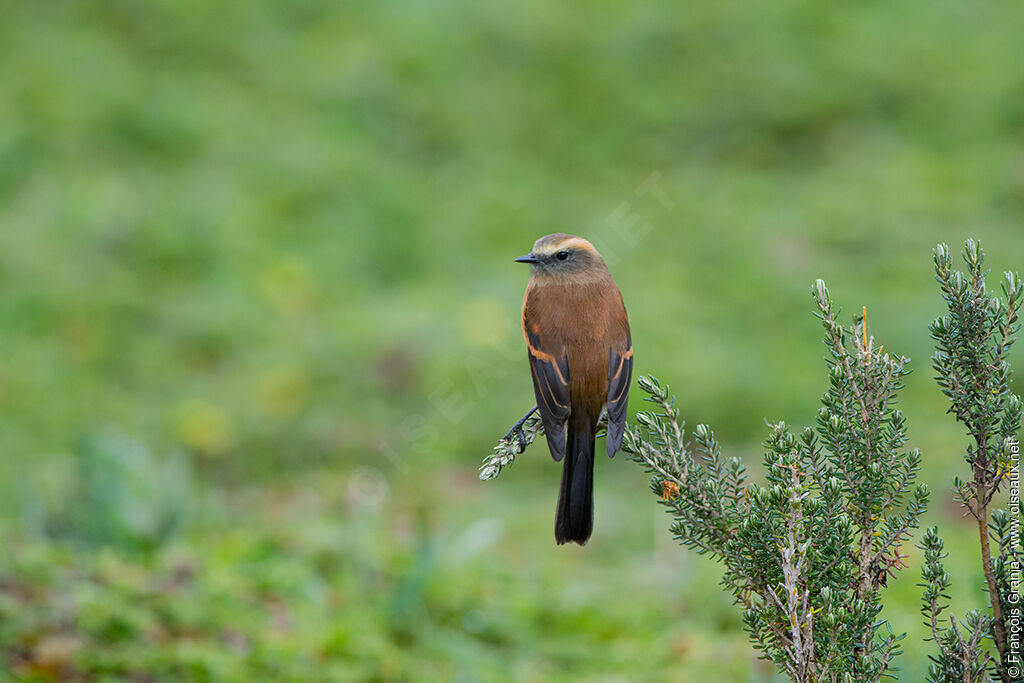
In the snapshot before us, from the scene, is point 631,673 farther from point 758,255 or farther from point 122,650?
point 758,255

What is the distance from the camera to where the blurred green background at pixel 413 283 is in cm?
418

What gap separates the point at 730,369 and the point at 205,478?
10.5 feet

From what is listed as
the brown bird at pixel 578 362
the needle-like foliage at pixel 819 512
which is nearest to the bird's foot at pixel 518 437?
the brown bird at pixel 578 362

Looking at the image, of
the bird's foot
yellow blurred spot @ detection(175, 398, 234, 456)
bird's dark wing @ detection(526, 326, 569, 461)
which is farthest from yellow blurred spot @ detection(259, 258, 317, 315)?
the bird's foot

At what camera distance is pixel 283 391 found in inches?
250

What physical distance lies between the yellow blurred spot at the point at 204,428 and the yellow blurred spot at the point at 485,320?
157 cm

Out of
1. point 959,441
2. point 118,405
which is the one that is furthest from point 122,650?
point 959,441

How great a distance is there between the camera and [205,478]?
5895 millimetres

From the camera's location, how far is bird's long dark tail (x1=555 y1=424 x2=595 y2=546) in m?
2.46

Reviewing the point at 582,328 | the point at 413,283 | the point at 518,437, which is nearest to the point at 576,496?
the point at 518,437

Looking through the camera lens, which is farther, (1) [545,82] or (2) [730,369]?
(1) [545,82]

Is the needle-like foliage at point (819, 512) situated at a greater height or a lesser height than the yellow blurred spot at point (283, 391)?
lesser
